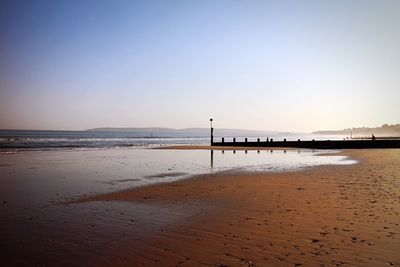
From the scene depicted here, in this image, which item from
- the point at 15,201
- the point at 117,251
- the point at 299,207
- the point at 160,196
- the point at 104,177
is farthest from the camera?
the point at 104,177

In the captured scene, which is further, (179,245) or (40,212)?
(40,212)

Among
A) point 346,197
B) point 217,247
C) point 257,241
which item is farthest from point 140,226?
point 346,197

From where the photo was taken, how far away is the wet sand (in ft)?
18.6

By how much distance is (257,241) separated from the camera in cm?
651

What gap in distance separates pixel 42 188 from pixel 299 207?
33.2 ft

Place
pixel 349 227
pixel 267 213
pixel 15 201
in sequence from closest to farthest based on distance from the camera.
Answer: pixel 349 227, pixel 267 213, pixel 15 201

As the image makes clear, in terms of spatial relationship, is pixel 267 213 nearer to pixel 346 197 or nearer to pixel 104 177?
pixel 346 197

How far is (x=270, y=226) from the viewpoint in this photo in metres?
7.56

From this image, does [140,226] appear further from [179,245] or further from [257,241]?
[257,241]

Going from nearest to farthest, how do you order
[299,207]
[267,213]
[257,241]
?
[257,241] < [267,213] < [299,207]

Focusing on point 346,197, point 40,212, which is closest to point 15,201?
point 40,212

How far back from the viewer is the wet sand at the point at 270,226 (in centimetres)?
567

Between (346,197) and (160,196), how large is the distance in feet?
21.1

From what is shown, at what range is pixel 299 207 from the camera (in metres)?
9.43
